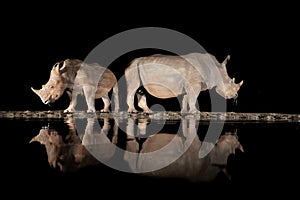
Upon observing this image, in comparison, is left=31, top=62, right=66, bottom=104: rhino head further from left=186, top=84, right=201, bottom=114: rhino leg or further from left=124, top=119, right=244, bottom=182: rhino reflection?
left=124, top=119, right=244, bottom=182: rhino reflection

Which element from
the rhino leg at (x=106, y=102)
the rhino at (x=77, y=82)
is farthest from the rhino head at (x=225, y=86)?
the rhino leg at (x=106, y=102)

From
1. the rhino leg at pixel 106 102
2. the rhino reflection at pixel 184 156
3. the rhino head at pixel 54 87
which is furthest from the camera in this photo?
the rhino leg at pixel 106 102

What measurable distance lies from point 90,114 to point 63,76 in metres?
0.50

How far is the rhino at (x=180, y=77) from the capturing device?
4845 mm

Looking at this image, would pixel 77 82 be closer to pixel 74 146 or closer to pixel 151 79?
pixel 151 79

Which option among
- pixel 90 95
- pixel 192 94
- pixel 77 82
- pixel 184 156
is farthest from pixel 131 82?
pixel 184 156

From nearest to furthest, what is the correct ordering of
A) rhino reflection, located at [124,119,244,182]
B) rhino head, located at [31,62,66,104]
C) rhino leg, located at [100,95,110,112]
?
rhino reflection, located at [124,119,244,182], rhino head, located at [31,62,66,104], rhino leg, located at [100,95,110,112]

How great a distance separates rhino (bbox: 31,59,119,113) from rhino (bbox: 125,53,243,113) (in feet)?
0.91

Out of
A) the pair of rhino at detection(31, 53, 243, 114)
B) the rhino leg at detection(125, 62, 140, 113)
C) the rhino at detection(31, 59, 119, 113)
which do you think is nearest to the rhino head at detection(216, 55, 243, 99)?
the pair of rhino at detection(31, 53, 243, 114)

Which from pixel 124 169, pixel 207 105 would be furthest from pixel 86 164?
pixel 207 105

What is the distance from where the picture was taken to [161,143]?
2.56 metres

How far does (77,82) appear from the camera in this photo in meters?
4.86

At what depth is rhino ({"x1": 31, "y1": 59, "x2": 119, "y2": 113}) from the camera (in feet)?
15.6

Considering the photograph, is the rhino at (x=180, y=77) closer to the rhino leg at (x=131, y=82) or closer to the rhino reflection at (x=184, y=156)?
the rhino leg at (x=131, y=82)
